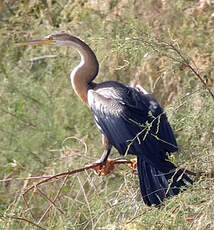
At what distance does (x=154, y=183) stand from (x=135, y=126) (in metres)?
0.36

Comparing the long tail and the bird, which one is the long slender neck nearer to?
the bird

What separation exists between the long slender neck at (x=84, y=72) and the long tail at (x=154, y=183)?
863 mm

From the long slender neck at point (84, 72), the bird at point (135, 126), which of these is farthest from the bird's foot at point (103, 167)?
the long slender neck at point (84, 72)

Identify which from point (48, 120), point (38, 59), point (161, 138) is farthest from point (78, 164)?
point (38, 59)

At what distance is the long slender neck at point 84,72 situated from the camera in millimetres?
5156

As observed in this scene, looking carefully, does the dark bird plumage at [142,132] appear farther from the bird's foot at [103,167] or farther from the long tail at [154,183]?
the bird's foot at [103,167]

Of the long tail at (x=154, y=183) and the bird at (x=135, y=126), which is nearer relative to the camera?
the long tail at (x=154, y=183)

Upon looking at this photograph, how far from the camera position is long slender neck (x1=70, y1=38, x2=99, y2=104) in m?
5.16

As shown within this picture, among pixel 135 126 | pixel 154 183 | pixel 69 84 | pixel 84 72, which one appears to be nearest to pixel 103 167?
pixel 135 126

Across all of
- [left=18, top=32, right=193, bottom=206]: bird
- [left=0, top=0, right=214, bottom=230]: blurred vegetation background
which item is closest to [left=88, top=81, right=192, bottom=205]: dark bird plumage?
[left=18, top=32, right=193, bottom=206]: bird

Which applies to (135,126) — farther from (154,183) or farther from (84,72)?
(84,72)

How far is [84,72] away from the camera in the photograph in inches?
203

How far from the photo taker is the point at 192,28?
6117mm

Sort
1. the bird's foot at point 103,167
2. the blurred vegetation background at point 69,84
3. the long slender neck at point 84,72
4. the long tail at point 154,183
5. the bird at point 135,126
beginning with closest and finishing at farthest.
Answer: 1. the long tail at point 154,183
2. the bird at point 135,126
3. the bird's foot at point 103,167
4. the blurred vegetation background at point 69,84
5. the long slender neck at point 84,72
